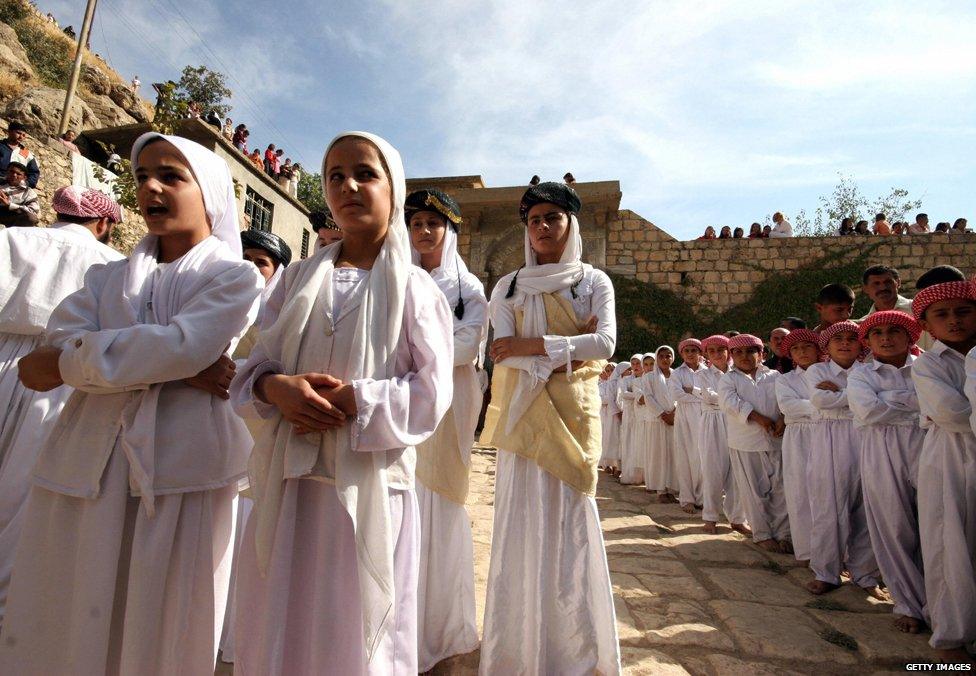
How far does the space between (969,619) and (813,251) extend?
13934 millimetres

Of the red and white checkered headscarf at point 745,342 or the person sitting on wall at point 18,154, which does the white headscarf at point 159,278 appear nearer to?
the red and white checkered headscarf at point 745,342

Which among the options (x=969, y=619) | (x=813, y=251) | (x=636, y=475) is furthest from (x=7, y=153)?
(x=813, y=251)

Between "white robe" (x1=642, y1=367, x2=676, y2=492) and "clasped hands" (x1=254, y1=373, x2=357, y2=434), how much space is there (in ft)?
23.8

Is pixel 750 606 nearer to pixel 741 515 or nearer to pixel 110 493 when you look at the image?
pixel 741 515

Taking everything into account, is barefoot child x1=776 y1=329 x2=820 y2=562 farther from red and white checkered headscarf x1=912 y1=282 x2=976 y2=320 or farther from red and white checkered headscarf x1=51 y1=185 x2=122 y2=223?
red and white checkered headscarf x1=51 y1=185 x2=122 y2=223

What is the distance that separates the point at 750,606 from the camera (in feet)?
11.5

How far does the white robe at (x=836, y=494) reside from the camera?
13.2ft

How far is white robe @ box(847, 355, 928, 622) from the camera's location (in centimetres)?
340

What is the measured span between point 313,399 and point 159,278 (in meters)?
0.78

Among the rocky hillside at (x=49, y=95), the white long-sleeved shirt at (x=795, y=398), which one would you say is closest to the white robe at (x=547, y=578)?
the white long-sleeved shirt at (x=795, y=398)

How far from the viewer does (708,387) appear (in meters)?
6.73

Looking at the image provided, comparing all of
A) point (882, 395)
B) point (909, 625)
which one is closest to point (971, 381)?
point (882, 395)

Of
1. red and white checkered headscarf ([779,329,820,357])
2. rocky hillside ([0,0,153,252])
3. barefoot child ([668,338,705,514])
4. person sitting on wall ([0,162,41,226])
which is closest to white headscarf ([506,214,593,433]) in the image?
red and white checkered headscarf ([779,329,820,357])

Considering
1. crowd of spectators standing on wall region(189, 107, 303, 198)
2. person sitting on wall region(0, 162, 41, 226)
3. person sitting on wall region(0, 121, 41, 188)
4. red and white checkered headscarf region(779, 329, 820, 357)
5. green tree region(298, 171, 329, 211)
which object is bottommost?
red and white checkered headscarf region(779, 329, 820, 357)
